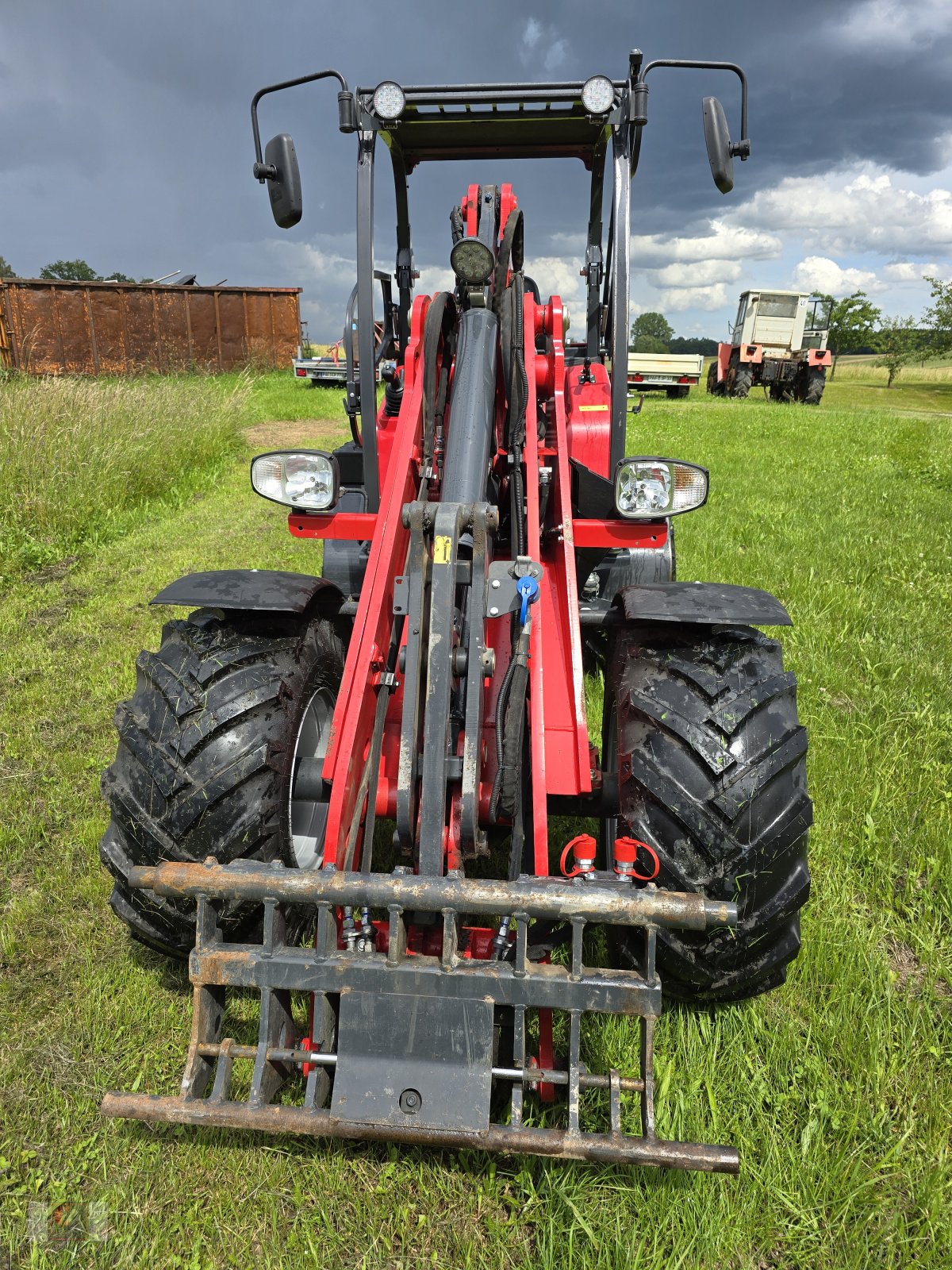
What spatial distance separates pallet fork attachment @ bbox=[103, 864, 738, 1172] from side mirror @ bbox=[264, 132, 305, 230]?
2489 mm

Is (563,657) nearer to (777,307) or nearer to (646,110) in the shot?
(646,110)

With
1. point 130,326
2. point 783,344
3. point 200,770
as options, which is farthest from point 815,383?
point 200,770

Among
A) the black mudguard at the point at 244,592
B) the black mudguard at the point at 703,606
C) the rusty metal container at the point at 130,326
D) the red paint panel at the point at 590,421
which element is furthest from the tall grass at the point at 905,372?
the black mudguard at the point at 244,592

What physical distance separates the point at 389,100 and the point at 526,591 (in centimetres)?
205

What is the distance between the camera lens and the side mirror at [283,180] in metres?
2.92

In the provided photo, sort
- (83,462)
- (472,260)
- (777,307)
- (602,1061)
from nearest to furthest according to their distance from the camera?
(602,1061) → (472,260) → (83,462) → (777,307)

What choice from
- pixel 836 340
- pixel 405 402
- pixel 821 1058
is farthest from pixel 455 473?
pixel 836 340

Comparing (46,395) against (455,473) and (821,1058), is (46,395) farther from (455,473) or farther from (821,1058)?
(821,1058)

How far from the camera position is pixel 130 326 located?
20719mm

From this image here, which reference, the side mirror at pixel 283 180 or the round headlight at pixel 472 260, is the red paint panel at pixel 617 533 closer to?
the round headlight at pixel 472 260

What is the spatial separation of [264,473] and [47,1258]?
229cm

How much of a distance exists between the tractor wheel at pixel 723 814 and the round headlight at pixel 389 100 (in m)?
2.29

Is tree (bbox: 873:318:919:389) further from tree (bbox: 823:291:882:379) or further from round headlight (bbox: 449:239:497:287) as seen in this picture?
round headlight (bbox: 449:239:497:287)

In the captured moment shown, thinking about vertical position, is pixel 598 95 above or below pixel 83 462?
above
